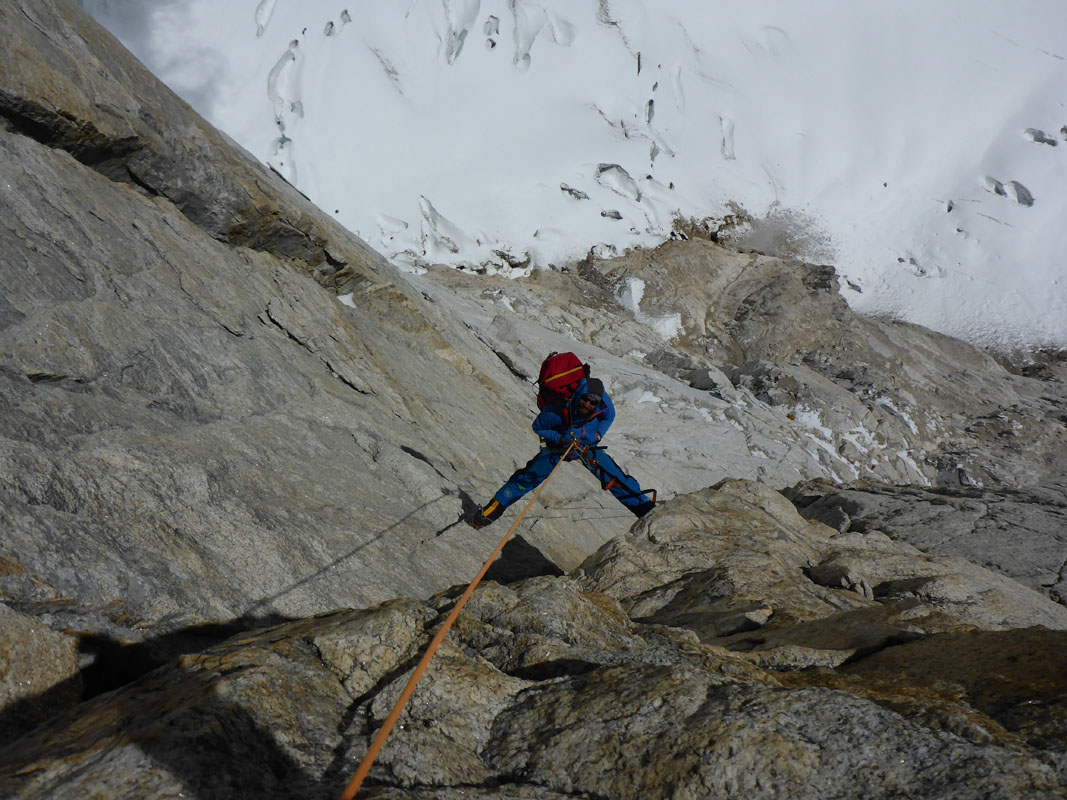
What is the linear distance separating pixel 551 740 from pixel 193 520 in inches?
129

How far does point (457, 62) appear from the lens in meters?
39.6


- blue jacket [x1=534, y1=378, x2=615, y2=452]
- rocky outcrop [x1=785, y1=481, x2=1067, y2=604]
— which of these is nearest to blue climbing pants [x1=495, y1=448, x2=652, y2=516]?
blue jacket [x1=534, y1=378, x2=615, y2=452]

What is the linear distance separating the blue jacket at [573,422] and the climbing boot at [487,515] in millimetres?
966

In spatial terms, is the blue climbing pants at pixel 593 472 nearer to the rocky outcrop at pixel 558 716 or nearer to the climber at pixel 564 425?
the climber at pixel 564 425

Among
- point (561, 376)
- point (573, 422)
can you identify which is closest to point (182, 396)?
point (561, 376)

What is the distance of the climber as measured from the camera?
701 centimetres

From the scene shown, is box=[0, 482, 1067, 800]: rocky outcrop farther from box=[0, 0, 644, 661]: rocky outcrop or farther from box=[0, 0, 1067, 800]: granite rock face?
box=[0, 0, 644, 661]: rocky outcrop

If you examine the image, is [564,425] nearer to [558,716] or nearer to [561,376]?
[561,376]

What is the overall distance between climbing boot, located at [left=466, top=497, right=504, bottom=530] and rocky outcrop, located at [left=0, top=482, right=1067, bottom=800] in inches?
107

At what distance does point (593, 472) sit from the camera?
7574mm

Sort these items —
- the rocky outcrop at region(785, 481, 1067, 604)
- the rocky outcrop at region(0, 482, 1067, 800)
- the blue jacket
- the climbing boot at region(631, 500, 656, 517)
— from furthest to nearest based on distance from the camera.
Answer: the rocky outcrop at region(785, 481, 1067, 604)
the climbing boot at region(631, 500, 656, 517)
the blue jacket
the rocky outcrop at region(0, 482, 1067, 800)

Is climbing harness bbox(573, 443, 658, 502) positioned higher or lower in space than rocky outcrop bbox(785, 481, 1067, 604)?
higher

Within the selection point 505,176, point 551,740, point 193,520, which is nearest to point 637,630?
point 551,740

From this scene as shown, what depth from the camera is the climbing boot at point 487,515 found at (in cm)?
675
